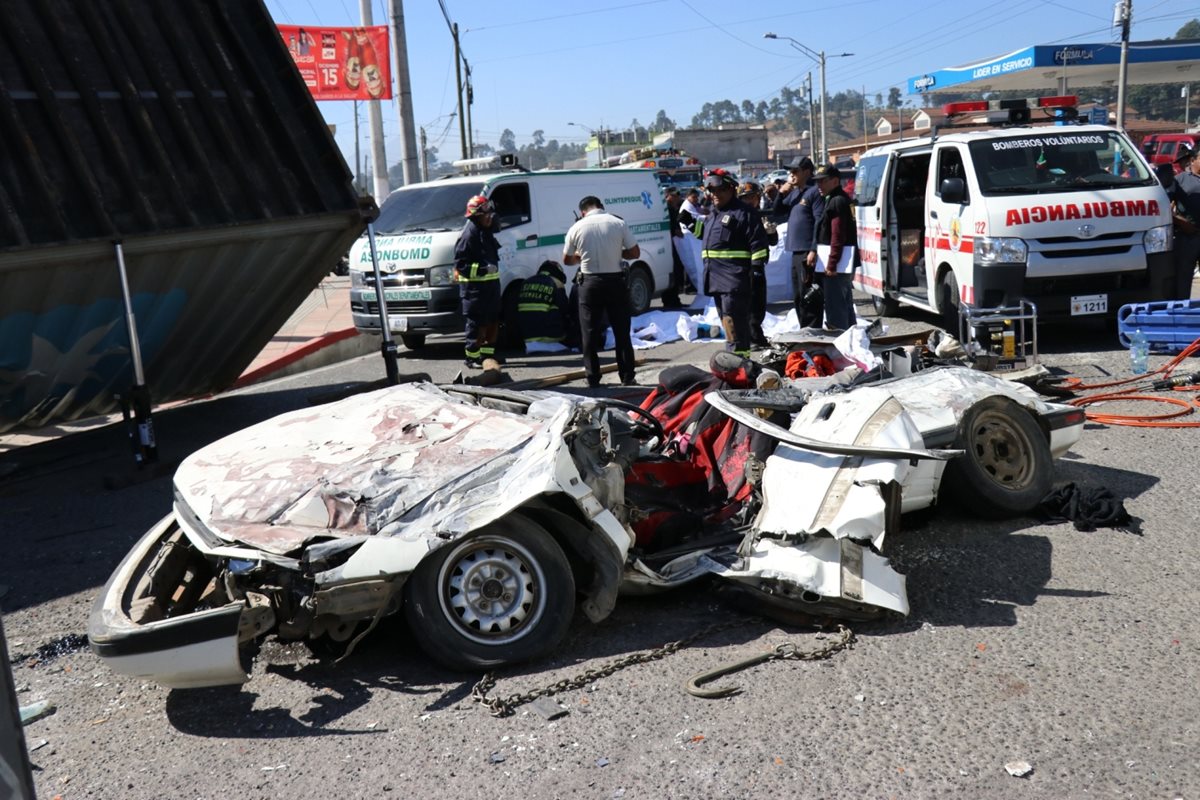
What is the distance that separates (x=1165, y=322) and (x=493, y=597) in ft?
25.3

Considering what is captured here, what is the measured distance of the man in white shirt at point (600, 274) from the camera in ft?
31.8

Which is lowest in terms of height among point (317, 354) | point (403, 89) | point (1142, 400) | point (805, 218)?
point (1142, 400)

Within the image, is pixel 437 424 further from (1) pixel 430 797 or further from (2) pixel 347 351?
(2) pixel 347 351

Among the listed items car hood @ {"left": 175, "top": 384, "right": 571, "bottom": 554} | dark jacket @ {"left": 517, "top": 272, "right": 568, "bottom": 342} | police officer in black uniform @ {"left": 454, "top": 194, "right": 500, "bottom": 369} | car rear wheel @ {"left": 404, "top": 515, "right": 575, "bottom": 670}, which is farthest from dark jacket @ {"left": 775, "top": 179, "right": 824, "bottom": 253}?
car rear wheel @ {"left": 404, "top": 515, "right": 575, "bottom": 670}

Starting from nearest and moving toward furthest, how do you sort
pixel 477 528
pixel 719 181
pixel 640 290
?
pixel 477 528, pixel 719 181, pixel 640 290

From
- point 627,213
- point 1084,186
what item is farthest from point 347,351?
point 1084,186

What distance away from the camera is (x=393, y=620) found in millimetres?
4707

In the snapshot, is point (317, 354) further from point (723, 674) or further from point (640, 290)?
point (723, 674)

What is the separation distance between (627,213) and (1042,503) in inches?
398

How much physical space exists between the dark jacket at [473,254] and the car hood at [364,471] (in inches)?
265

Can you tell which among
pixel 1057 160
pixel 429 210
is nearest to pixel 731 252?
pixel 1057 160

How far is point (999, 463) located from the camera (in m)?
5.79

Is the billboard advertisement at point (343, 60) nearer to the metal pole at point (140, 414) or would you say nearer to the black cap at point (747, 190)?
the black cap at point (747, 190)

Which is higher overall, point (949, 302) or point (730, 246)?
point (730, 246)
